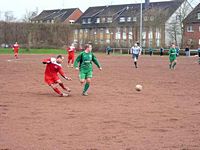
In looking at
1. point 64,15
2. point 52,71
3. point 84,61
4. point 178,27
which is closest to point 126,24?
point 178,27

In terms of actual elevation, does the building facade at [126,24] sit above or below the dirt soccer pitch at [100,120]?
above

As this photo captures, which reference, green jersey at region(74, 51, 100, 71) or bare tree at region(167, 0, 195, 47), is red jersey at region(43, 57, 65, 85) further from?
bare tree at region(167, 0, 195, 47)

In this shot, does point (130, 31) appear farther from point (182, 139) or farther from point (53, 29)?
point (182, 139)

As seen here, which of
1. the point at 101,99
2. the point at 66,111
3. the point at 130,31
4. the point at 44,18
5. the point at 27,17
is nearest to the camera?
the point at 66,111

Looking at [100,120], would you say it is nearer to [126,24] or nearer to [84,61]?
[84,61]

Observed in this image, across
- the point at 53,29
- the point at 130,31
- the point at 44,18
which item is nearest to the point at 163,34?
the point at 130,31

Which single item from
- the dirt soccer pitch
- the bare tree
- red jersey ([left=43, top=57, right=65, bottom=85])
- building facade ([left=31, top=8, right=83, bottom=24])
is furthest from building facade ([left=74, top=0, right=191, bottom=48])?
the dirt soccer pitch

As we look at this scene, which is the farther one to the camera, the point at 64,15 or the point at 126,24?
the point at 64,15

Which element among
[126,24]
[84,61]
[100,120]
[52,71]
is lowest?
[100,120]

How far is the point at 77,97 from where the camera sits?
1537 centimetres

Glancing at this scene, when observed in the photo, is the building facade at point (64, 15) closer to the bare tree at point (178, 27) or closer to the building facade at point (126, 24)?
the building facade at point (126, 24)

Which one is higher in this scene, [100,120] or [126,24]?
[126,24]

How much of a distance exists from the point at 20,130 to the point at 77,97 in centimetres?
589

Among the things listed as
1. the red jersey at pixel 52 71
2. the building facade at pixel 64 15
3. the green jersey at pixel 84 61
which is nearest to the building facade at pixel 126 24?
the building facade at pixel 64 15
